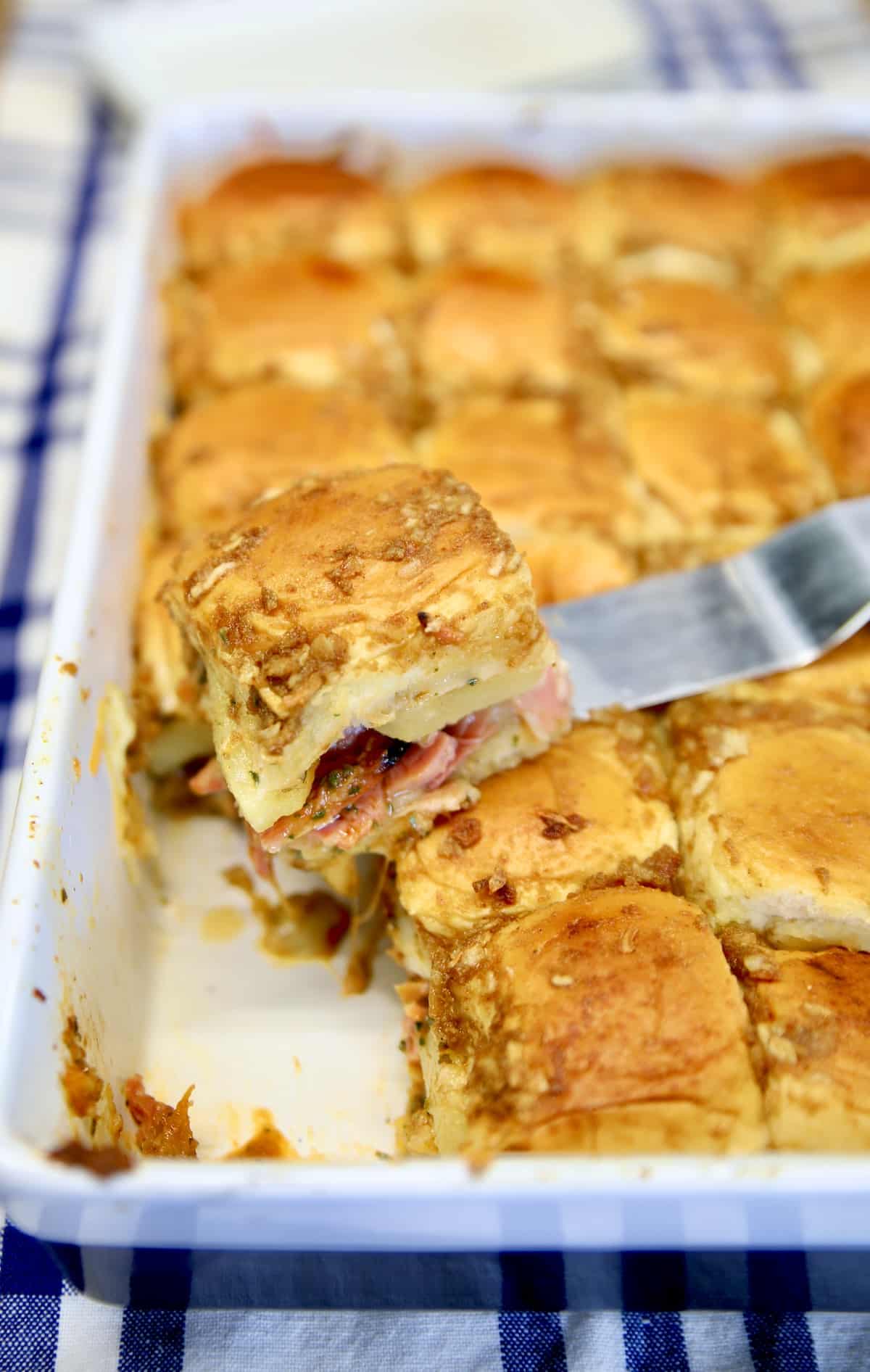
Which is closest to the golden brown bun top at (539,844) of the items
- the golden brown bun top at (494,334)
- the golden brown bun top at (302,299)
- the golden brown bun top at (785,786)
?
the golden brown bun top at (785,786)

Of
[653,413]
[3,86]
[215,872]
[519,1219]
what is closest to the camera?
[519,1219]

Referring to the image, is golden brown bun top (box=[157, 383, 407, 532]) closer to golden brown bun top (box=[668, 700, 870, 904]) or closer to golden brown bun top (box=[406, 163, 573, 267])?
golden brown bun top (box=[406, 163, 573, 267])

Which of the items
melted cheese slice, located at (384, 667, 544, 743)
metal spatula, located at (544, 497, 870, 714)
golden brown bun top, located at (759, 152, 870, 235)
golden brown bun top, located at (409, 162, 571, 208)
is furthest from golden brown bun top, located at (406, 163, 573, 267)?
melted cheese slice, located at (384, 667, 544, 743)

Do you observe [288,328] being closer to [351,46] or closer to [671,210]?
[671,210]

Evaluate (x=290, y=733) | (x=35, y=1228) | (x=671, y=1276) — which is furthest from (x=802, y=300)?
(x=35, y=1228)

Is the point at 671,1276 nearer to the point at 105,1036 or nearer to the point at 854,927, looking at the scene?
the point at 854,927

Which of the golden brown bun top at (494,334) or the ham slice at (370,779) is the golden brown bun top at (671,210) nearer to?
the golden brown bun top at (494,334)
